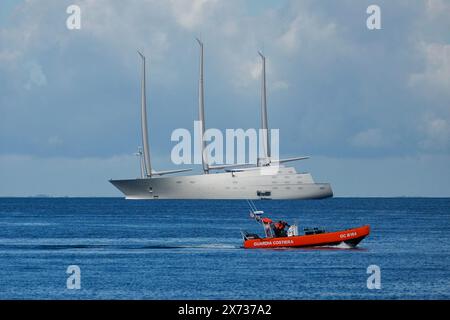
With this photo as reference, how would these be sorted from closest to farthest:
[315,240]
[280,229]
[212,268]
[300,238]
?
1. [212,268]
2. [300,238]
3. [315,240]
4. [280,229]

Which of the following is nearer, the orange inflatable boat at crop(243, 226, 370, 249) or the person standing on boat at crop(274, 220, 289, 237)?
the orange inflatable boat at crop(243, 226, 370, 249)

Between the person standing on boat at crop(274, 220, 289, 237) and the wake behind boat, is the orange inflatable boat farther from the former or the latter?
the person standing on boat at crop(274, 220, 289, 237)

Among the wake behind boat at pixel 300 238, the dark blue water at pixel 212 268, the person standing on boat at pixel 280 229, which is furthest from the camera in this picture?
the person standing on boat at pixel 280 229

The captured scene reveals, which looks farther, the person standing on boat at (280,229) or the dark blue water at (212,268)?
the person standing on boat at (280,229)

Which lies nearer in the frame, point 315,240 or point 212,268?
point 212,268

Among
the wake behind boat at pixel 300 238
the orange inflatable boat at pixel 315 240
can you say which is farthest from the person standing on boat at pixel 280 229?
the orange inflatable boat at pixel 315 240

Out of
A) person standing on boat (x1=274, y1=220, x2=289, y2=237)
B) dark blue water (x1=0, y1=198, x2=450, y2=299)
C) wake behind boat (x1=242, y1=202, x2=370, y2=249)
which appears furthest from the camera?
person standing on boat (x1=274, y1=220, x2=289, y2=237)

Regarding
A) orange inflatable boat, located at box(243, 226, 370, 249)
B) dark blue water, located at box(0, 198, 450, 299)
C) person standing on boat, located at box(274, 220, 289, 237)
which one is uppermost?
person standing on boat, located at box(274, 220, 289, 237)

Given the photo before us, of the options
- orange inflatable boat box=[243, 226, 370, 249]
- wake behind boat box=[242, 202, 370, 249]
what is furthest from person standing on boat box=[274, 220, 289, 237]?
orange inflatable boat box=[243, 226, 370, 249]

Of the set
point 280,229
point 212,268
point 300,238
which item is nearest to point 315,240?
point 300,238

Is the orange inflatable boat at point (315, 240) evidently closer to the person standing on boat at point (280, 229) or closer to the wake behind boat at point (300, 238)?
the wake behind boat at point (300, 238)

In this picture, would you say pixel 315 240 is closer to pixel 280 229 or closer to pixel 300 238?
pixel 300 238

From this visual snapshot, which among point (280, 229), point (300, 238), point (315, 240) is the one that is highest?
point (280, 229)
